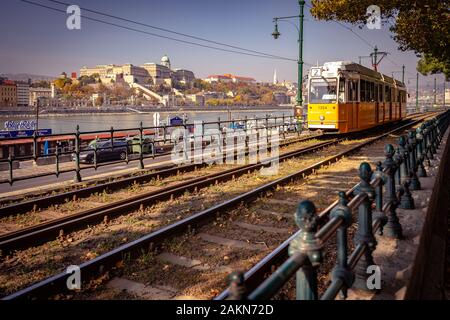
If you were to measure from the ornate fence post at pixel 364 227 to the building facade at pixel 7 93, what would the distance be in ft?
526

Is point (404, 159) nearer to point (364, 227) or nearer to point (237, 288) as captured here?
point (364, 227)

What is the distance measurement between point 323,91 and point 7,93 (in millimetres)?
155162

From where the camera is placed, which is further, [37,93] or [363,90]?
[37,93]

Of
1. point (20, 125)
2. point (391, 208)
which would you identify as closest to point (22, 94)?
point (20, 125)

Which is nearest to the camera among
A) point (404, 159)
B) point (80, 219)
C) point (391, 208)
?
point (391, 208)

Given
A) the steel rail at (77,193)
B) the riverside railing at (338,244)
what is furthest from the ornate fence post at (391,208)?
the steel rail at (77,193)

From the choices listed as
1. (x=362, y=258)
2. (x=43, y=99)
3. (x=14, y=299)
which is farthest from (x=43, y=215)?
(x=43, y=99)

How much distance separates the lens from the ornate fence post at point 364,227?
10.8 feet

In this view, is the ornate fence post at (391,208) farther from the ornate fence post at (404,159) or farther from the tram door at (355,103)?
the tram door at (355,103)

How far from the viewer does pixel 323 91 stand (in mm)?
19312

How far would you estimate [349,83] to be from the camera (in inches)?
741

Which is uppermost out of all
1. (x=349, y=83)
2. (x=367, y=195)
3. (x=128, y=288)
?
(x=349, y=83)
